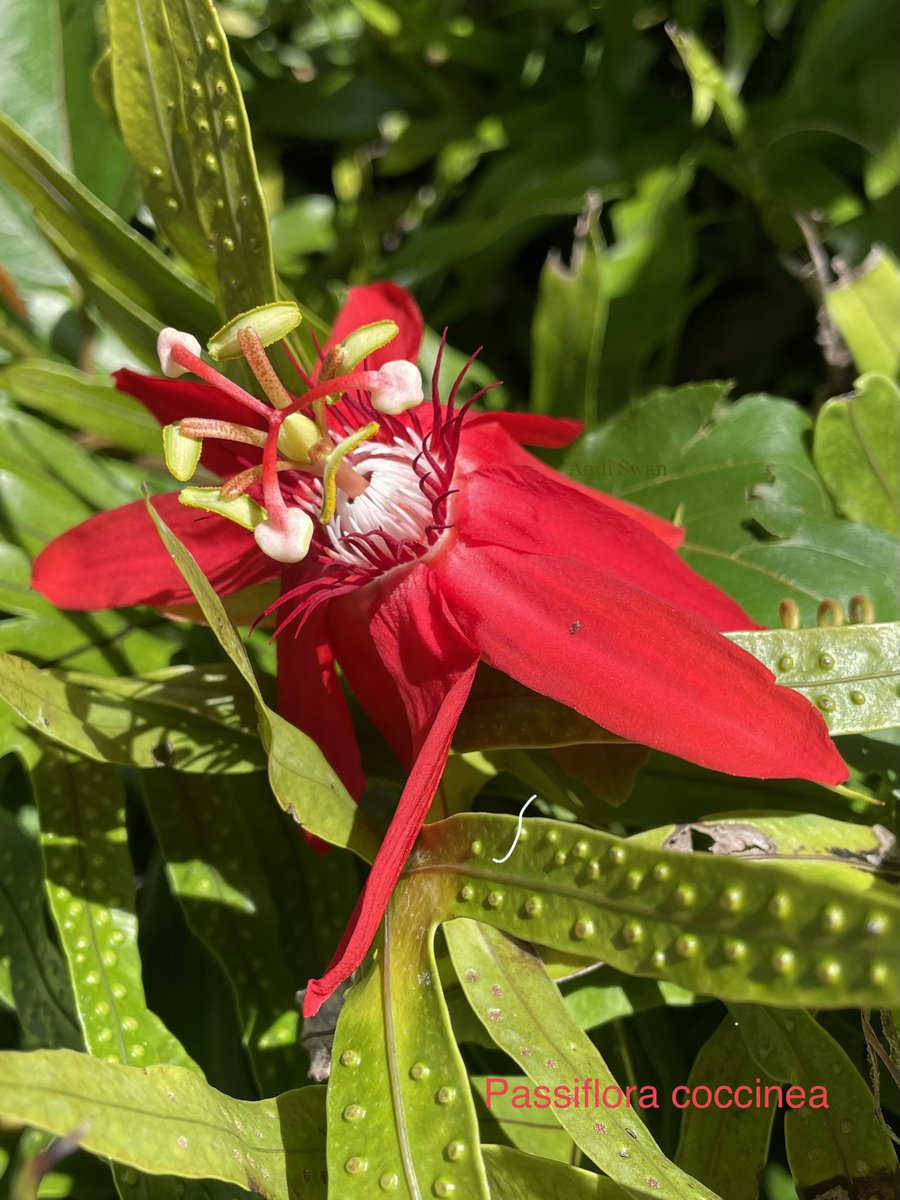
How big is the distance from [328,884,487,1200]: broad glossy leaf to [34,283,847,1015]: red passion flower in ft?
0.12

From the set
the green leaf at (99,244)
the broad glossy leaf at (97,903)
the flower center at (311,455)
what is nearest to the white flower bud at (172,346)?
the flower center at (311,455)

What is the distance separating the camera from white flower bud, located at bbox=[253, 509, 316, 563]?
51cm

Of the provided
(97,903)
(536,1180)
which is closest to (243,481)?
(97,903)

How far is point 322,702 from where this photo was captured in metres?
0.55

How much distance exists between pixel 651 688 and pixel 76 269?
43cm

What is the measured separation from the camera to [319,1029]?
0.54 metres

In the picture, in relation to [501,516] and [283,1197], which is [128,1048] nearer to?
[283,1197]

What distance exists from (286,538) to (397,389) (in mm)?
95

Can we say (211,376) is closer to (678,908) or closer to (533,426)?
(533,426)

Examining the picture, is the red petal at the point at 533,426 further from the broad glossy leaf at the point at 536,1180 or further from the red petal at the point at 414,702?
the broad glossy leaf at the point at 536,1180

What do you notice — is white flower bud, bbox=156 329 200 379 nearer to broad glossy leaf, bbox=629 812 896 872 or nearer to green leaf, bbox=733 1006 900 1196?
broad glossy leaf, bbox=629 812 896 872

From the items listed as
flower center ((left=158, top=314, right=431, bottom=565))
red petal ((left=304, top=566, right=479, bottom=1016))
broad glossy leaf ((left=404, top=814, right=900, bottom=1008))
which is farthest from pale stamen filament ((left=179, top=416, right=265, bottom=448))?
broad glossy leaf ((left=404, top=814, right=900, bottom=1008))

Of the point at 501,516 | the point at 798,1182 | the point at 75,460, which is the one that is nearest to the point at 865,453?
the point at 501,516

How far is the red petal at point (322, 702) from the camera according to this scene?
0.55m
